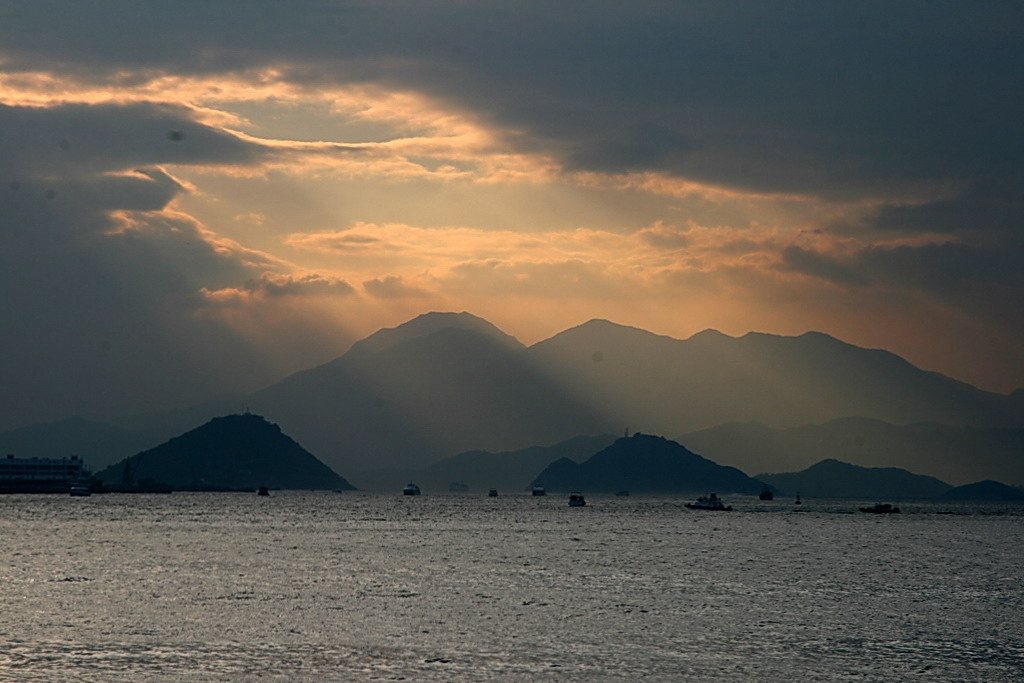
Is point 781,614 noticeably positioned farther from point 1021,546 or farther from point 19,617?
point 1021,546

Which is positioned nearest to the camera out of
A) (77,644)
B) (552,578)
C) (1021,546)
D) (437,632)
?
(77,644)

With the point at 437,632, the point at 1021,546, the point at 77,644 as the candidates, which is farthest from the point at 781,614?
the point at 1021,546

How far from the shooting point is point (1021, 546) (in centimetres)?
19012

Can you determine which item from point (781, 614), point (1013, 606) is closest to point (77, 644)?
point (781, 614)

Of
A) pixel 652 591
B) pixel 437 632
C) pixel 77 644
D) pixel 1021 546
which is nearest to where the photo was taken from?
pixel 77 644

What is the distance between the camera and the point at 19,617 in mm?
76000

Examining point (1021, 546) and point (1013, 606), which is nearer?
point (1013, 606)

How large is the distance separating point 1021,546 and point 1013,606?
355 feet

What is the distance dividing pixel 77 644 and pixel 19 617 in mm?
14360

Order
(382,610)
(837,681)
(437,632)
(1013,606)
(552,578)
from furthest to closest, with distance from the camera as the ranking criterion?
(552,578) < (1013,606) < (382,610) < (437,632) < (837,681)

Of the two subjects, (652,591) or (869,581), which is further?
(869,581)

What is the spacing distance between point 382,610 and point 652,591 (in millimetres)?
28269

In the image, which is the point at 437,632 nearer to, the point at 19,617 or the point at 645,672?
the point at 645,672

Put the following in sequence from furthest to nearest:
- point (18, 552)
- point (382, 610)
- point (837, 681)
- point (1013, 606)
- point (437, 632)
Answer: point (18, 552)
point (1013, 606)
point (382, 610)
point (437, 632)
point (837, 681)
